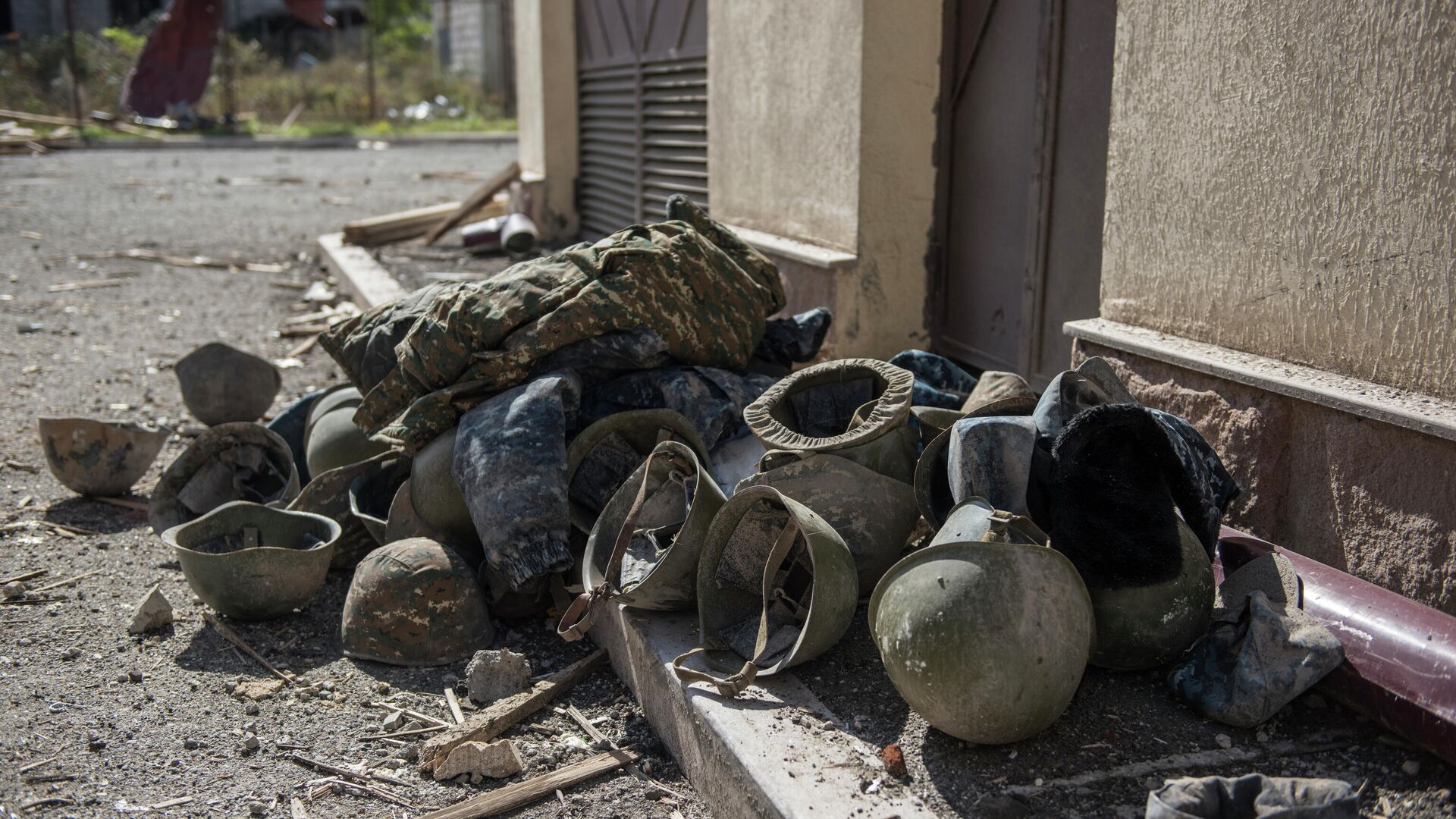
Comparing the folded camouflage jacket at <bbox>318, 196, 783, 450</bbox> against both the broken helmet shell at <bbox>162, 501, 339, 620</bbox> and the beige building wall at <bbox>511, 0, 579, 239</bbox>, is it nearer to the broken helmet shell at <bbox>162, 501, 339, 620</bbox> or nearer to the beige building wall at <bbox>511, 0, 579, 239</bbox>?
the broken helmet shell at <bbox>162, 501, 339, 620</bbox>

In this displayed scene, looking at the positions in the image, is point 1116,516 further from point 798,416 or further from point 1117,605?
point 798,416

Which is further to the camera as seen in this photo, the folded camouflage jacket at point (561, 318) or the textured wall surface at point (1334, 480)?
the folded camouflage jacket at point (561, 318)

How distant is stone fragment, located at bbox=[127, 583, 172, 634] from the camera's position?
3.54m

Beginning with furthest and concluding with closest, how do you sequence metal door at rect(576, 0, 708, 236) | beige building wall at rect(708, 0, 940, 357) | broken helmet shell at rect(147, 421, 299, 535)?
metal door at rect(576, 0, 708, 236) → beige building wall at rect(708, 0, 940, 357) → broken helmet shell at rect(147, 421, 299, 535)

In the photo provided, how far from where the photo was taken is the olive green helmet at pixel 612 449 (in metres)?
3.61

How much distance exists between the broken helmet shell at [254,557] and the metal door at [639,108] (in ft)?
13.6

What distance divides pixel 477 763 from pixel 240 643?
1.14 m

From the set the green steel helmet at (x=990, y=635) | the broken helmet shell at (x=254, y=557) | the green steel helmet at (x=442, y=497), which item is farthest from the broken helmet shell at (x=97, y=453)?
the green steel helmet at (x=990, y=635)

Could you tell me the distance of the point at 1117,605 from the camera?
8.44ft

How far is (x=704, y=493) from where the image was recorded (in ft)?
9.99

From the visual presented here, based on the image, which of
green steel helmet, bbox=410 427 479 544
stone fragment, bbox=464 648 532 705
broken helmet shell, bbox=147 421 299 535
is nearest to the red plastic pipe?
stone fragment, bbox=464 648 532 705

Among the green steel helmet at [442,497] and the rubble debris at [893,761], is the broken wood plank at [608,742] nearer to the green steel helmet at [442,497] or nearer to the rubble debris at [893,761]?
the rubble debris at [893,761]

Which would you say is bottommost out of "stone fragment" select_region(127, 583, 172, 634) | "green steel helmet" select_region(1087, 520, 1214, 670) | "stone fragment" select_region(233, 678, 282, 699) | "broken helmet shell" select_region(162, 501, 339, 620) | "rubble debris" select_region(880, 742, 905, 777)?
"stone fragment" select_region(233, 678, 282, 699)

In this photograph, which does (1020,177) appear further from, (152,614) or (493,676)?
(152,614)
